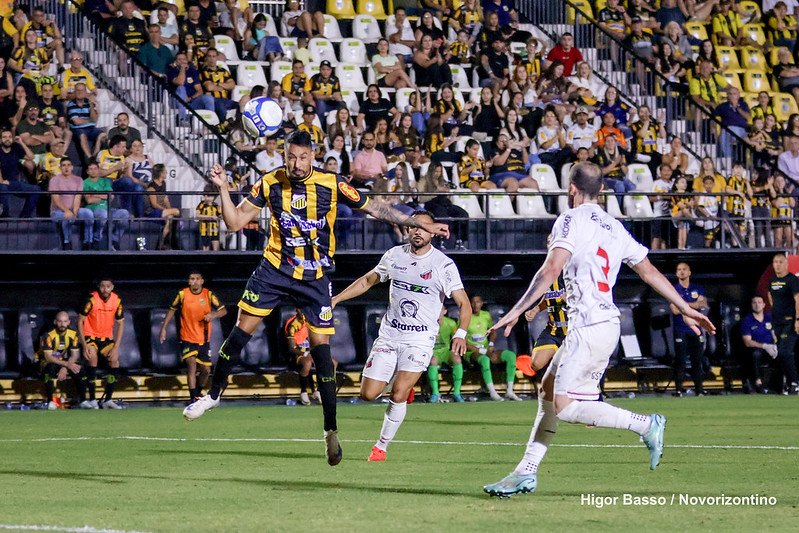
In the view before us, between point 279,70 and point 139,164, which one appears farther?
point 279,70

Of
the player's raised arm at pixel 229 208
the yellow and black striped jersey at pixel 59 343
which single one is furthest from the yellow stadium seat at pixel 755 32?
the player's raised arm at pixel 229 208

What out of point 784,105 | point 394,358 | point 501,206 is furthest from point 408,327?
point 784,105

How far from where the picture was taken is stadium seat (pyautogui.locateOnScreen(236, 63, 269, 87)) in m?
22.4

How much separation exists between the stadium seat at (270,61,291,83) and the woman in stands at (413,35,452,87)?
2490 mm

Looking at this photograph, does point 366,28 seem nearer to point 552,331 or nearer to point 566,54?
point 566,54

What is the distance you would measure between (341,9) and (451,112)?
4112mm

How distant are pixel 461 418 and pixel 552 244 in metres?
8.90

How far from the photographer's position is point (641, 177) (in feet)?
74.3

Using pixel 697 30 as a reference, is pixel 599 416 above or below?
below

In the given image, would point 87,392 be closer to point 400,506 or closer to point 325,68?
point 325,68

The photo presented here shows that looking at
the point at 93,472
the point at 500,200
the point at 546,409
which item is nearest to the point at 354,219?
the point at 500,200

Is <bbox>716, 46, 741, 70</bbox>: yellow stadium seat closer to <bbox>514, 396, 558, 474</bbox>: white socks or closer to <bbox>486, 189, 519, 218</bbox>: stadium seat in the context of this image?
<bbox>486, 189, 519, 218</bbox>: stadium seat

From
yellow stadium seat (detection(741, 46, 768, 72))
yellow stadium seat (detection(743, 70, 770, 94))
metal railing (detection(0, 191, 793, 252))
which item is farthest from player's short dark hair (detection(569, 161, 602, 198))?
yellow stadium seat (detection(741, 46, 768, 72))

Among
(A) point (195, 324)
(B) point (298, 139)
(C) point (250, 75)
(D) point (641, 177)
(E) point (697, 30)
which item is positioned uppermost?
A: (E) point (697, 30)
